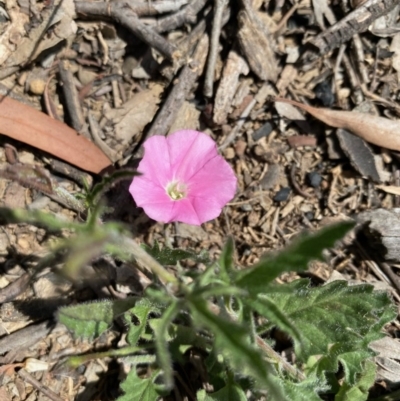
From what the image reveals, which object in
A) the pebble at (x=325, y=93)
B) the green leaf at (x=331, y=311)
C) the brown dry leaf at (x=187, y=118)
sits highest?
the pebble at (x=325, y=93)

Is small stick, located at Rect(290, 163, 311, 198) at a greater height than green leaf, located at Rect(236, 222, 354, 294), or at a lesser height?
lesser

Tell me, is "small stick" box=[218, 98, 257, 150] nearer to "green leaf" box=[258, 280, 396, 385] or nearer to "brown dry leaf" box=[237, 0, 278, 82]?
"brown dry leaf" box=[237, 0, 278, 82]

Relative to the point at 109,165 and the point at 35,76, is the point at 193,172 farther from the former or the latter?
the point at 35,76

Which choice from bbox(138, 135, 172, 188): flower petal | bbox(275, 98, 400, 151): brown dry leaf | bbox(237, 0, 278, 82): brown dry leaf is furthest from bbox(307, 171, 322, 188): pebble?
bbox(138, 135, 172, 188): flower petal

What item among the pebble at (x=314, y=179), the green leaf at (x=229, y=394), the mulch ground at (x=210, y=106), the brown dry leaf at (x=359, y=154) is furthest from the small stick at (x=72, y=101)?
the green leaf at (x=229, y=394)

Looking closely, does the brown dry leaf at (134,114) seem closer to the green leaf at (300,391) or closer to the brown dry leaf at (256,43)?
the brown dry leaf at (256,43)

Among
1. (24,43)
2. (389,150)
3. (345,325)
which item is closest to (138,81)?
(24,43)
